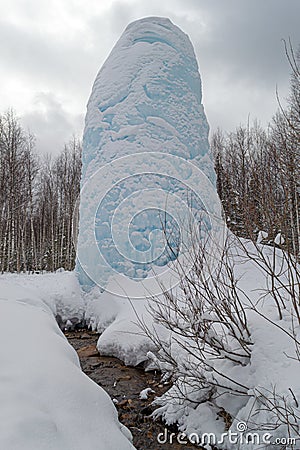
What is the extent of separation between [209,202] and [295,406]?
475cm

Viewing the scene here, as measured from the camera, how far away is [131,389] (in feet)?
13.2

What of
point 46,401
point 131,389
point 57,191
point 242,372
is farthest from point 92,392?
point 57,191

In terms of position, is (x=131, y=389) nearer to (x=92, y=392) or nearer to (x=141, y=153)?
(x=92, y=392)

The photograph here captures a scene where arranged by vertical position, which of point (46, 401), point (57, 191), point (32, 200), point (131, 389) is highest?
point (57, 191)

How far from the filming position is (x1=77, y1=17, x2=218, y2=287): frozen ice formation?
21.8ft

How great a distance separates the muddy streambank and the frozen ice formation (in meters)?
1.94

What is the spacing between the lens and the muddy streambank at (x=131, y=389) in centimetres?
299

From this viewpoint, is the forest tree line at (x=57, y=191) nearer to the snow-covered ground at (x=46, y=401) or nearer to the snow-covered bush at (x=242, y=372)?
the snow-covered bush at (x=242, y=372)

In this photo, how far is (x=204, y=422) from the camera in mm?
3021

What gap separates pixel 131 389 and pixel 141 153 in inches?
176

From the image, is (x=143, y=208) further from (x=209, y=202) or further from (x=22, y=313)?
(x=22, y=313)

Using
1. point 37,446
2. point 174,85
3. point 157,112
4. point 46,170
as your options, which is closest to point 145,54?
point 174,85

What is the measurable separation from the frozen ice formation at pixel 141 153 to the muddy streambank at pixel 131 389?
1939mm

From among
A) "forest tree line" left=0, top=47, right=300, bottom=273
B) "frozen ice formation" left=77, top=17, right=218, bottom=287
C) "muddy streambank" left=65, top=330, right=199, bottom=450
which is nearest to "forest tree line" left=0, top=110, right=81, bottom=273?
"forest tree line" left=0, top=47, right=300, bottom=273
